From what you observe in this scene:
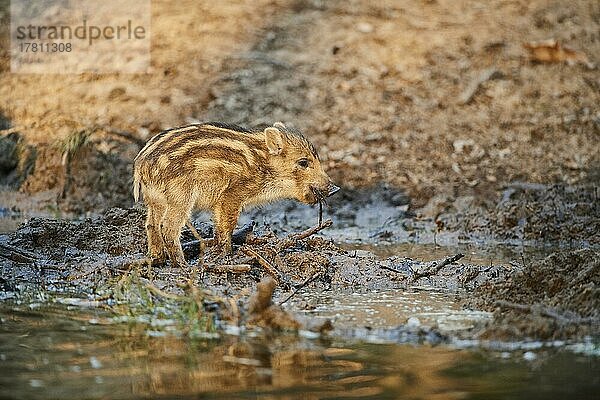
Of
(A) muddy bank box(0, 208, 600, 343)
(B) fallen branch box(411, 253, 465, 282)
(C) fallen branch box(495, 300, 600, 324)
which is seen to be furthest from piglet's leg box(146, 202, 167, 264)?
(C) fallen branch box(495, 300, 600, 324)

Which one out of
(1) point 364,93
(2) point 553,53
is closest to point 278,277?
(1) point 364,93

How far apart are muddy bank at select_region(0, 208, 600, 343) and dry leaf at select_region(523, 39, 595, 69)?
601 cm

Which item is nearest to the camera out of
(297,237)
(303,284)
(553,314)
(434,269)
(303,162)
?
Answer: (553,314)

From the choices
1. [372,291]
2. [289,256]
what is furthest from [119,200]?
[372,291]

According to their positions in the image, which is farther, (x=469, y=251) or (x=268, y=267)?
(x=469, y=251)

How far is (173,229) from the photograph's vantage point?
303 inches

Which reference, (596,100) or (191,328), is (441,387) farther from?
(596,100)

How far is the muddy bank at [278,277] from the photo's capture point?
5.90 m

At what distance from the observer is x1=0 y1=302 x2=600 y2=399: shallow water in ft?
15.2

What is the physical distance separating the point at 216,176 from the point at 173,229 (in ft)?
1.96

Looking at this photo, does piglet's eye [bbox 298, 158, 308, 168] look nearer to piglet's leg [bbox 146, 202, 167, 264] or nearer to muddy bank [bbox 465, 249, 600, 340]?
piglet's leg [bbox 146, 202, 167, 264]

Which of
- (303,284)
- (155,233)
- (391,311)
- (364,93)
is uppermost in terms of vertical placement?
(364,93)

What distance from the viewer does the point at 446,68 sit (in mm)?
13438

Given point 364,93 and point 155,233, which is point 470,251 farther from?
point 364,93
